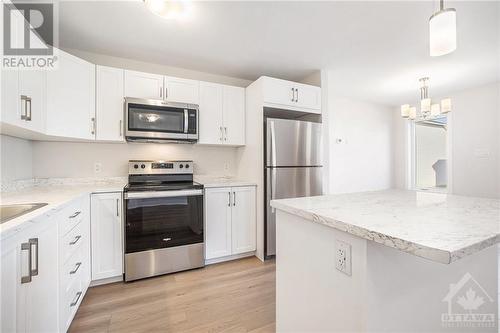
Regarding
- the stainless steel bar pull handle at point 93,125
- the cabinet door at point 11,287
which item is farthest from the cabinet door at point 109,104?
the cabinet door at point 11,287

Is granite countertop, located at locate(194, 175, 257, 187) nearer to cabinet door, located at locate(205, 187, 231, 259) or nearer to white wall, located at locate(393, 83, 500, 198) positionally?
cabinet door, located at locate(205, 187, 231, 259)

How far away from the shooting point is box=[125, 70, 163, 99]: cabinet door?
2.31 meters

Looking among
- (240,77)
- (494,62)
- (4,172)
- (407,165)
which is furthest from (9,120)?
(407,165)

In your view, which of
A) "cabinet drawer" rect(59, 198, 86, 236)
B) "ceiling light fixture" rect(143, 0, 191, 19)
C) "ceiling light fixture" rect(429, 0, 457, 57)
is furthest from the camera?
"ceiling light fixture" rect(143, 0, 191, 19)

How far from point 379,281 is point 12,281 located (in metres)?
1.47

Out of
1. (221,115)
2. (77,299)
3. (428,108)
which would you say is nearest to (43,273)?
(77,299)

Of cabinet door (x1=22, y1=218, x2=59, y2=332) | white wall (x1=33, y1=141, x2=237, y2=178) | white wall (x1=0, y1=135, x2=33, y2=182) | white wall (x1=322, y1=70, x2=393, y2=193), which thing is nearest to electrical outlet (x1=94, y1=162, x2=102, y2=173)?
white wall (x1=33, y1=141, x2=237, y2=178)

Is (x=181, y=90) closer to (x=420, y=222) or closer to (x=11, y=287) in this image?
(x=11, y=287)

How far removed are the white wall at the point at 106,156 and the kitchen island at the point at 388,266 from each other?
1880 mm

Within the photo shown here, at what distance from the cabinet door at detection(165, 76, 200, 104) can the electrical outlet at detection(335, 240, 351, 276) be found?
2.28m

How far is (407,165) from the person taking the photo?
15.5 ft

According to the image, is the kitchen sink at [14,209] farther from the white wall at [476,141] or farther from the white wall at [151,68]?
the white wall at [476,141]

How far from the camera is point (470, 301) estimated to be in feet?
3.63

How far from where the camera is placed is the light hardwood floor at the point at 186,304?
4.96ft
